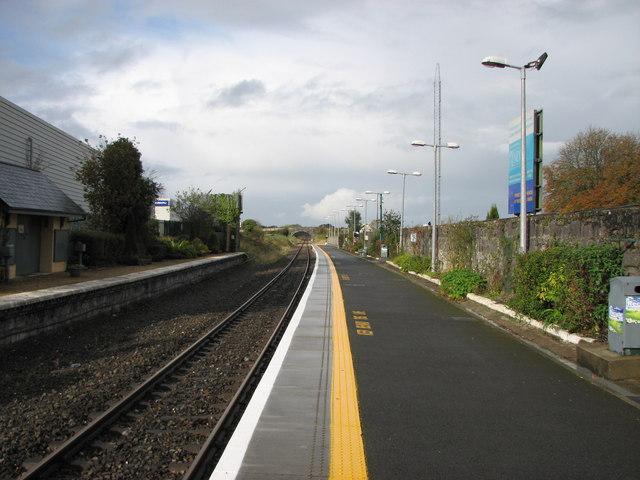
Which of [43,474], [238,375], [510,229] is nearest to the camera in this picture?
[43,474]

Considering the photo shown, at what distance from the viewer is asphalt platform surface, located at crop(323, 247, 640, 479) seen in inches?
163

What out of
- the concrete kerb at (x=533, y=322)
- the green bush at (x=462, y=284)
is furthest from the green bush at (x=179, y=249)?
the concrete kerb at (x=533, y=322)

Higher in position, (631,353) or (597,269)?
(597,269)

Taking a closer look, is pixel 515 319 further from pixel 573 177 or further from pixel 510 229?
pixel 573 177

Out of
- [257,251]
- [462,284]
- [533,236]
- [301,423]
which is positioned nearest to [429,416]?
[301,423]

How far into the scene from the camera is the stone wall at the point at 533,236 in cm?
809

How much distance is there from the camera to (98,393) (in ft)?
20.5

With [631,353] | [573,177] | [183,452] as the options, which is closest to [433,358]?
[631,353]

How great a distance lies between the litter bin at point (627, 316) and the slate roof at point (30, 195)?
14.5m

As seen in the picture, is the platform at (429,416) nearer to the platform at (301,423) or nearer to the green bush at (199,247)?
the platform at (301,423)

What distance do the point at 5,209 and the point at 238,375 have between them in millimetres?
10525

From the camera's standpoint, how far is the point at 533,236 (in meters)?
12.0

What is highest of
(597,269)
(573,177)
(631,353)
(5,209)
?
(573,177)

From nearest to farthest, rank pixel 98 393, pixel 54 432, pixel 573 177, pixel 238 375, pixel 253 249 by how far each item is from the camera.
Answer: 1. pixel 54 432
2. pixel 98 393
3. pixel 238 375
4. pixel 573 177
5. pixel 253 249
